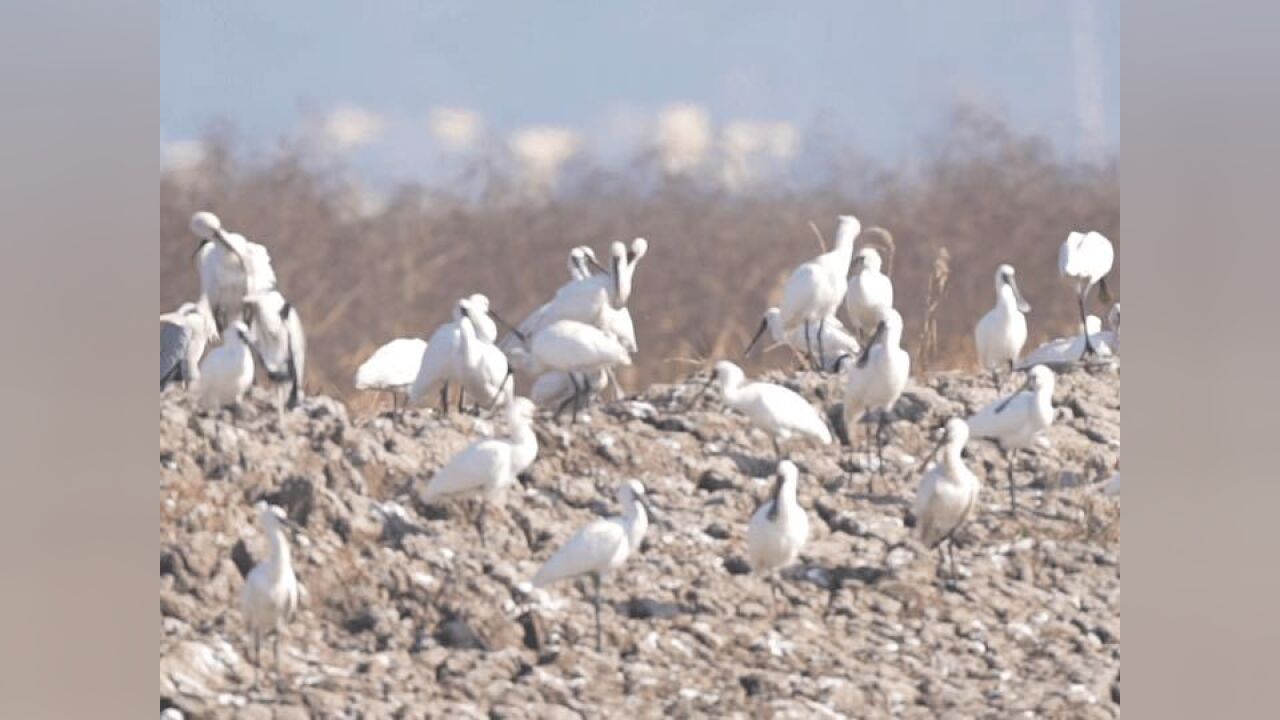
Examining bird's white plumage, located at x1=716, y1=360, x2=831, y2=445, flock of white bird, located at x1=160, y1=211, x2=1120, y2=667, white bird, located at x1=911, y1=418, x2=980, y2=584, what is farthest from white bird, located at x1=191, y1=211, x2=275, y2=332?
white bird, located at x1=911, y1=418, x2=980, y2=584

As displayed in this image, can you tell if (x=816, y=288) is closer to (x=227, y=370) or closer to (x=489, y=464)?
(x=489, y=464)

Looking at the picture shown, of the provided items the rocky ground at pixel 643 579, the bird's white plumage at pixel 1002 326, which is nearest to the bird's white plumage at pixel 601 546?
the rocky ground at pixel 643 579

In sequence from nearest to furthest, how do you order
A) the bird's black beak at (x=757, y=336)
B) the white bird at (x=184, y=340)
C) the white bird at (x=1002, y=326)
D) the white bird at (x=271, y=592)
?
the white bird at (x=271, y=592), the white bird at (x=184, y=340), the bird's black beak at (x=757, y=336), the white bird at (x=1002, y=326)

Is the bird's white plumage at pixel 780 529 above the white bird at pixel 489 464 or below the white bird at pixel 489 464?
below

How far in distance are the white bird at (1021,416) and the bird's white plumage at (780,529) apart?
638 millimetres

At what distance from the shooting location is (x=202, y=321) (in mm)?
6949

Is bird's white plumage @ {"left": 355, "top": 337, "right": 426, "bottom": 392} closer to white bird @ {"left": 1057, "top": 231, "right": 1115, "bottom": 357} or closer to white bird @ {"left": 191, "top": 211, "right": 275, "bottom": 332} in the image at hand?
white bird @ {"left": 191, "top": 211, "right": 275, "bottom": 332}

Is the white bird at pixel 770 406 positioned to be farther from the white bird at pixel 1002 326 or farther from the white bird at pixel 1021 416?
the white bird at pixel 1002 326

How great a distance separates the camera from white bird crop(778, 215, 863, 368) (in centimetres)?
726

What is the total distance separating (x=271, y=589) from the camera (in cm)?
677

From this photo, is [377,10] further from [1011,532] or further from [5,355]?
[1011,532]

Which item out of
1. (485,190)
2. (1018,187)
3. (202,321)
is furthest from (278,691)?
(1018,187)

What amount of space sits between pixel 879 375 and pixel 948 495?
16.1 inches

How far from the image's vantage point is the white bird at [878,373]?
23.8ft
